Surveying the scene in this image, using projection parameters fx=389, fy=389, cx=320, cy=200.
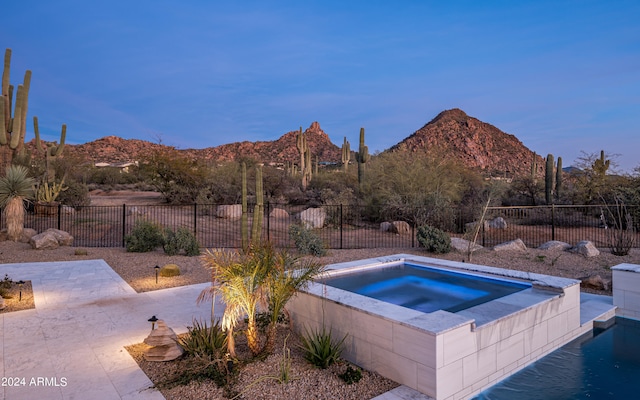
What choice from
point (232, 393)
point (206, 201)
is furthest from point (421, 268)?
point (206, 201)

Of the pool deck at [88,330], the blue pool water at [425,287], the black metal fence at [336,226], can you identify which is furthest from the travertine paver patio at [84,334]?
the black metal fence at [336,226]

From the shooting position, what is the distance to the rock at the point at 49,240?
428 inches

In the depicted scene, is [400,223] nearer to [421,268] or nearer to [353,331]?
[421,268]

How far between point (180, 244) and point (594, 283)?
9421 mm

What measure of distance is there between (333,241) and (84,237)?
29.2 ft

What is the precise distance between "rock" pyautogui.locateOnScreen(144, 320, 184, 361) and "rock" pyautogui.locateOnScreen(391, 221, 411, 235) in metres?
12.3

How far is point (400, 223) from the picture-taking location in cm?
1573

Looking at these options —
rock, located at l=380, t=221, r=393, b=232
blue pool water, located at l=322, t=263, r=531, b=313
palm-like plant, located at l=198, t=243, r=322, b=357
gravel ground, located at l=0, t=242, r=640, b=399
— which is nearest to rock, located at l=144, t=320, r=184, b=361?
gravel ground, located at l=0, t=242, r=640, b=399

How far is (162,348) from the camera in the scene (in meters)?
4.02

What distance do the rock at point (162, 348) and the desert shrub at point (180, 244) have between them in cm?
659

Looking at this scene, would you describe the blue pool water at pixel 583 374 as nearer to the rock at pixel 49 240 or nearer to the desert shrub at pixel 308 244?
the desert shrub at pixel 308 244

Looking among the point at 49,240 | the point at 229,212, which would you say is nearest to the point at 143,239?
the point at 49,240

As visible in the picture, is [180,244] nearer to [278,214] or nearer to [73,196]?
[278,214]

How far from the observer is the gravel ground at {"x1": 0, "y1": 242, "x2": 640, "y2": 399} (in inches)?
133
